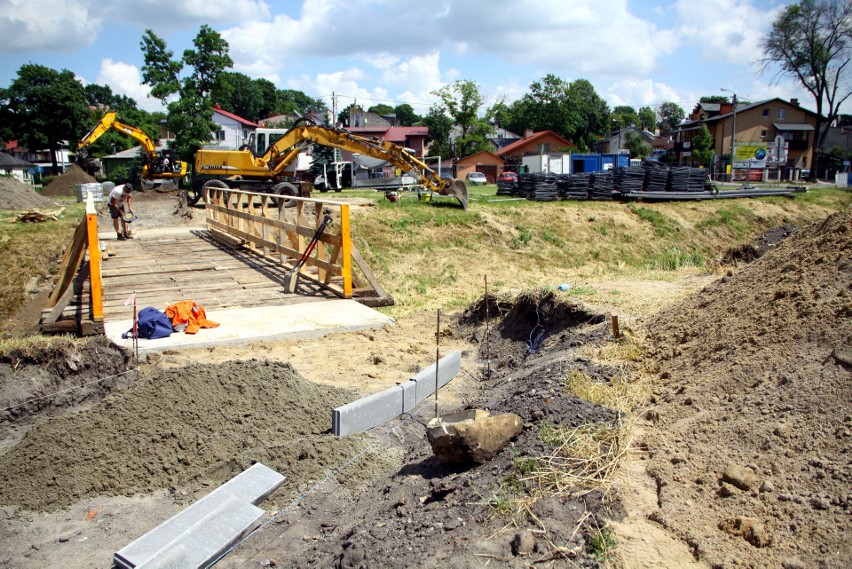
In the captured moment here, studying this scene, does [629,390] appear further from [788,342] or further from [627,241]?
[627,241]

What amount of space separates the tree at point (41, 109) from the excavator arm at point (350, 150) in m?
53.1

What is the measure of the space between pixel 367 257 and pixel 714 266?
784cm

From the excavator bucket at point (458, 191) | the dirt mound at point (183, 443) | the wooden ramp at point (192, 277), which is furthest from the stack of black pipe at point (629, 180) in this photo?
the dirt mound at point (183, 443)

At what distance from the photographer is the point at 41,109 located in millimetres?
64562

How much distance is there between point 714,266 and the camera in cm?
1065

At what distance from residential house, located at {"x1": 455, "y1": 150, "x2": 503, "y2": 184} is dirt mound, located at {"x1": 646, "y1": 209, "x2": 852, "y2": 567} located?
53853mm

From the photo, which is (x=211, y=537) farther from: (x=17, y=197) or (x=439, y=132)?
(x=439, y=132)

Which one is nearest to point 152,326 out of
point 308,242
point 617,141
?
point 308,242

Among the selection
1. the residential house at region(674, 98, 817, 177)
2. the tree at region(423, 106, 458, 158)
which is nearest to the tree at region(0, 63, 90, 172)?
the tree at region(423, 106, 458, 158)

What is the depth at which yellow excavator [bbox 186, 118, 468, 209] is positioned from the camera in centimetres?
2012

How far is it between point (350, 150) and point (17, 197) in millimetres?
14815

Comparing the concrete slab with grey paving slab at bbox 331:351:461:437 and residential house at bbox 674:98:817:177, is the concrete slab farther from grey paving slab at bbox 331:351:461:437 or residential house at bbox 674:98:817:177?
residential house at bbox 674:98:817:177

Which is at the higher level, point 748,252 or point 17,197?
point 17,197

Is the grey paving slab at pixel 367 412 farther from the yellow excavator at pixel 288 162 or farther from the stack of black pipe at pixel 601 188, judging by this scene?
the stack of black pipe at pixel 601 188
